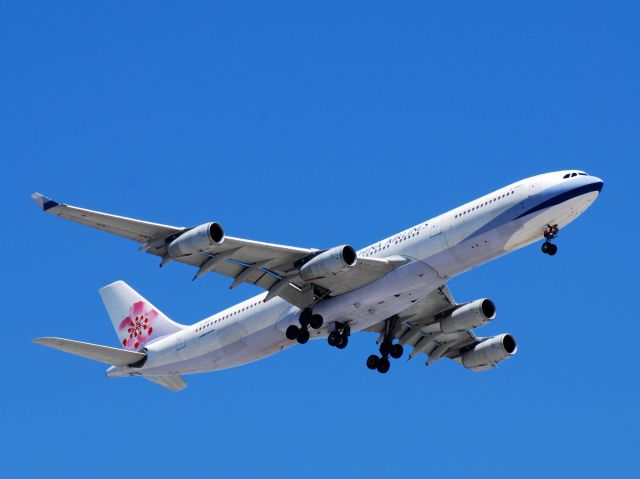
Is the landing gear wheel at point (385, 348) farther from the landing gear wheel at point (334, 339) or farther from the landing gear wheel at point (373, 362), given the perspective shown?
the landing gear wheel at point (334, 339)

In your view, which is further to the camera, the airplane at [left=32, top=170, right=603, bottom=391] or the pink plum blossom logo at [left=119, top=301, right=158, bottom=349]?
the pink plum blossom logo at [left=119, top=301, right=158, bottom=349]

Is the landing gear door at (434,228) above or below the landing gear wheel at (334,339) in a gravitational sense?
above

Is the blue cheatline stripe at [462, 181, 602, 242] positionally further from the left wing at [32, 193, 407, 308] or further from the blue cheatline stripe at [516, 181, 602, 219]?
the left wing at [32, 193, 407, 308]

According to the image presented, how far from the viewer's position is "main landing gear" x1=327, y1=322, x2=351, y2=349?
1953 inches

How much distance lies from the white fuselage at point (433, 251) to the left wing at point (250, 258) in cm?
63

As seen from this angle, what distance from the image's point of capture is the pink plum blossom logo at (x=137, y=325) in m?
57.4

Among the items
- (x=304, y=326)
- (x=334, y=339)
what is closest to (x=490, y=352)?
(x=334, y=339)

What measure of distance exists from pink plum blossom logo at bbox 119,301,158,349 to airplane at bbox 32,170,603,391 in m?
1.02

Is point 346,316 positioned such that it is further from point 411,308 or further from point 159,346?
point 159,346

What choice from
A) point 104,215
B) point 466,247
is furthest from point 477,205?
point 104,215

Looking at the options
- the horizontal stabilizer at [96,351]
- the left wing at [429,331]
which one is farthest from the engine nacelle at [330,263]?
the horizontal stabilizer at [96,351]

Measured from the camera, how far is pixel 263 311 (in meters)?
51.1

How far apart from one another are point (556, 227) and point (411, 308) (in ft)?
31.2

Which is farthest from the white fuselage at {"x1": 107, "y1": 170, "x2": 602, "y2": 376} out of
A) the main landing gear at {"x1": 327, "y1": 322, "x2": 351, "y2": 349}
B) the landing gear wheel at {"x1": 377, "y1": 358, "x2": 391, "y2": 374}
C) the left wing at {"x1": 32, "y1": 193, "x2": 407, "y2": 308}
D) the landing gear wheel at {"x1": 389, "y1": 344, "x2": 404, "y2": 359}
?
the landing gear wheel at {"x1": 389, "y1": 344, "x2": 404, "y2": 359}
